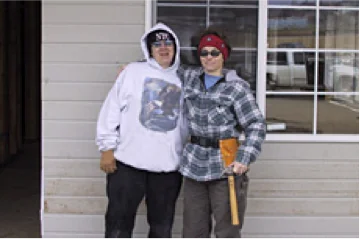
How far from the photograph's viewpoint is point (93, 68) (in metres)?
4.35

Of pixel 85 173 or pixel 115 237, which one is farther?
pixel 85 173

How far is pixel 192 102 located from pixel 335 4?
168cm

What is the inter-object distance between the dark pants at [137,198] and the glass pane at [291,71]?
1.28 meters

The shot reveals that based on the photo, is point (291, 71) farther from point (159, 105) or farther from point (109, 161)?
point (109, 161)

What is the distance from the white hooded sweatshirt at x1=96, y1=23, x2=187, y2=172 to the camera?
11.8ft

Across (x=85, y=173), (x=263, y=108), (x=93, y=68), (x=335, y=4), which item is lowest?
(x=85, y=173)

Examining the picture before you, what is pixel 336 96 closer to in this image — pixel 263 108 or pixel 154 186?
pixel 263 108

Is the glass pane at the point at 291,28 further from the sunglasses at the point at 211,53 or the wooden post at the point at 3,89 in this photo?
the wooden post at the point at 3,89

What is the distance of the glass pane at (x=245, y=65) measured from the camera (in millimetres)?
4477

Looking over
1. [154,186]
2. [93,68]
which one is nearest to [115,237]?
[154,186]

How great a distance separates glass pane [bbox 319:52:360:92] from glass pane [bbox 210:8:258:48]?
1.88ft

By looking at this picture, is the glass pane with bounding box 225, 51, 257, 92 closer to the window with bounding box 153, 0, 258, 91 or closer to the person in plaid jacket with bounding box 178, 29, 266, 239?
the window with bounding box 153, 0, 258, 91

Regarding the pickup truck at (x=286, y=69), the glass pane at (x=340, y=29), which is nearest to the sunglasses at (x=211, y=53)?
the pickup truck at (x=286, y=69)

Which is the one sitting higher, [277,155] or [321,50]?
[321,50]
